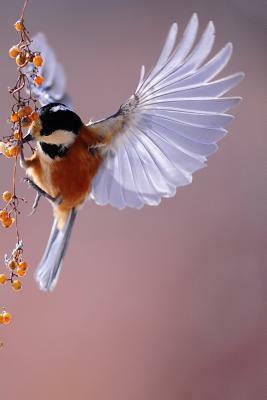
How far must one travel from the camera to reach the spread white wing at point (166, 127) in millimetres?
926

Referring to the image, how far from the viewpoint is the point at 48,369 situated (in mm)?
1870

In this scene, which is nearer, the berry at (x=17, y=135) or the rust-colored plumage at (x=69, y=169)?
the berry at (x=17, y=135)

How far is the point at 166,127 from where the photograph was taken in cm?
104

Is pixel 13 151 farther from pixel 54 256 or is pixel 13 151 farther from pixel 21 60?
pixel 54 256

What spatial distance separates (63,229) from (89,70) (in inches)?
46.5

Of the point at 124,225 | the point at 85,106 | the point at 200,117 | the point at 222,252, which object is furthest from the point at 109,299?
the point at 200,117

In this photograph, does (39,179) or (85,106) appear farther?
(85,106)

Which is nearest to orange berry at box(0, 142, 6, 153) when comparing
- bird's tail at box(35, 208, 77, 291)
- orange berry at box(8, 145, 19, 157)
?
orange berry at box(8, 145, 19, 157)

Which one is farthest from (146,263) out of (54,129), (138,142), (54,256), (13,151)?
(13,151)

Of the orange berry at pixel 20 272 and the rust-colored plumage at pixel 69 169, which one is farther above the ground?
the rust-colored plumage at pixel 69 169

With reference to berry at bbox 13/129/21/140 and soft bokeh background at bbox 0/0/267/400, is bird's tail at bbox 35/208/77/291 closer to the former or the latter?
berry at bbox 13/129/21/140

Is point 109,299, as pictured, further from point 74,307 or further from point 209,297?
point 209,297

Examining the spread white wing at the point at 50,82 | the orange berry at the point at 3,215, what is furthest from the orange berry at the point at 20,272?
the spread white wing at the point at 50,82

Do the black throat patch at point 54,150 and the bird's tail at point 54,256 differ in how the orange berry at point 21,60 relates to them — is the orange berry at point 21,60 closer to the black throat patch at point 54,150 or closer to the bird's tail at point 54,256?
the black throat patch at point 54,150
